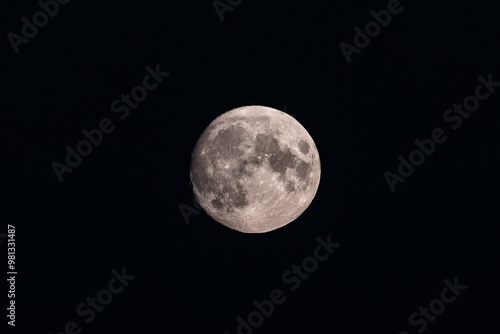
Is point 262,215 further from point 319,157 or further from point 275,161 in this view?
point 319,157

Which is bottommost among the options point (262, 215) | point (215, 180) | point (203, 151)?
Result: point (262, 215)

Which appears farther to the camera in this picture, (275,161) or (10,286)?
(10,286)

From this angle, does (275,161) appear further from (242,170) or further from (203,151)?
(203,151)

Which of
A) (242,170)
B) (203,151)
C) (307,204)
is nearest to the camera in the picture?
(242,170)

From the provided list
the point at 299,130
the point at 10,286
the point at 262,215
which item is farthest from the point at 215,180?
the point at 10,286

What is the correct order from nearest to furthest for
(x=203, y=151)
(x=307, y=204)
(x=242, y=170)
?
(x=242, y=170) → (x=203, y=151) → (x=307, y=204)

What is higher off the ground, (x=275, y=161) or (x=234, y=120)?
(x=234, y=120)

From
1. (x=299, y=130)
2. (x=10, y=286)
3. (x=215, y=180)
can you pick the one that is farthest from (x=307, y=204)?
(x=10, y=286)
